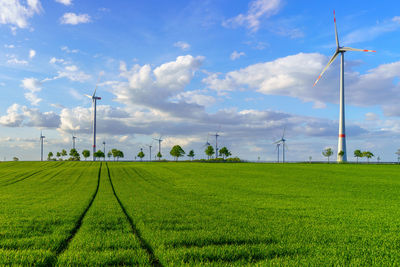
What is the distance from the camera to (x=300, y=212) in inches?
669

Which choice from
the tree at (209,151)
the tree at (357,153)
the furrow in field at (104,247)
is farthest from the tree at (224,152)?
the furrow in field at (104,247)

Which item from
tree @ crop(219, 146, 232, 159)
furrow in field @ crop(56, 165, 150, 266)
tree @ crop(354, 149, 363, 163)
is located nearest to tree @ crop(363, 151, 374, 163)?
tree @ crop(354, 149, 363, 163)

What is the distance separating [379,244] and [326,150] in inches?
7812

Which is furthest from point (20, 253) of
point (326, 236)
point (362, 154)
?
point (362, 154)

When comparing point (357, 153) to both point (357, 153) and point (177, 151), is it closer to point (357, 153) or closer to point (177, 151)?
point (357, 153)

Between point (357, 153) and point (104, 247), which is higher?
point (357, 153)

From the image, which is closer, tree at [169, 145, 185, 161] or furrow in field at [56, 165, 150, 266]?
furrow in field at [56, 165, 150, 266]

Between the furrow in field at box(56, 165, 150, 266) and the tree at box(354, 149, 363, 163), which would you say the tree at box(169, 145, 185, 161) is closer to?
the tree at box(354, 149, 363, 163)

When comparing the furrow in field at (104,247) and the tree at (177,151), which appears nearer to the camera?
the furrow in field at (104,247)

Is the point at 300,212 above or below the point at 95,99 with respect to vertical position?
below

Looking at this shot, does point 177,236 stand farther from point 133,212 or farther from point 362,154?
point 362,154

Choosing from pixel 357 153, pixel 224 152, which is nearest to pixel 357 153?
pixel 357 153

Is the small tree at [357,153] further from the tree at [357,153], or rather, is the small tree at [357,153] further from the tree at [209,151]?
the tree at [209,151]

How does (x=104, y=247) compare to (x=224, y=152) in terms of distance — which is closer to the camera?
(x=104, y=247)
